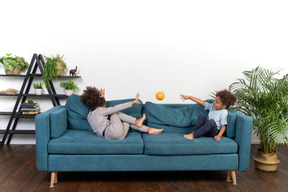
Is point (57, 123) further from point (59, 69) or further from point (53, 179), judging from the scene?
point (59, 69)

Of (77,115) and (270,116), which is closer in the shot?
(270,116)

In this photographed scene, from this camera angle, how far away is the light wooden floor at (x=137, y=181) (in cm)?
269

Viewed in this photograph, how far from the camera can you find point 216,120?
3105 mm

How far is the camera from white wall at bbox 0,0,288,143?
4.09 metres

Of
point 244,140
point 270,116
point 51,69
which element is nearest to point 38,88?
point 51,69

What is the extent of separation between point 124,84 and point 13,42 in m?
1.73

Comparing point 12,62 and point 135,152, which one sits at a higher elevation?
point 12,62

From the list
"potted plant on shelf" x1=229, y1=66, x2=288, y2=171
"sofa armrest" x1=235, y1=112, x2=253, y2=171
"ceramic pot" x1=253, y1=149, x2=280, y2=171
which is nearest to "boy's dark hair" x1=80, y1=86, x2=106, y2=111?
"sofa armrest" x1=235, y1=112, x2=253, y2=171

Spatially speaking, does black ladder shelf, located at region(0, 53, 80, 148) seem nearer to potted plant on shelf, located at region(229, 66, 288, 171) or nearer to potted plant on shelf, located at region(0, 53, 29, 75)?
potted plant on shelf, located at region(0, 53, 29, 75)

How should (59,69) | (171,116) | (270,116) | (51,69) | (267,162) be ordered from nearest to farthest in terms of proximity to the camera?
(270,116) < (267,162) < (171,116) < (51,69) < (59,69)

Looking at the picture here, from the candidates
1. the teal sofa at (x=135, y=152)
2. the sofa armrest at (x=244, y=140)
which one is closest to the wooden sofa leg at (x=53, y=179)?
the teal sofa at (x=135, y=152)

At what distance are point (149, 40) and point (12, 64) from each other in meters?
1.96

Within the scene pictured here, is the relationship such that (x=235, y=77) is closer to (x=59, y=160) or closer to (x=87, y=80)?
(x=87, y=80)

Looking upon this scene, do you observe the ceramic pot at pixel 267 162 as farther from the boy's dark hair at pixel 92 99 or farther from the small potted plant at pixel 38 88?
the small potted plant at pixel 38 88
